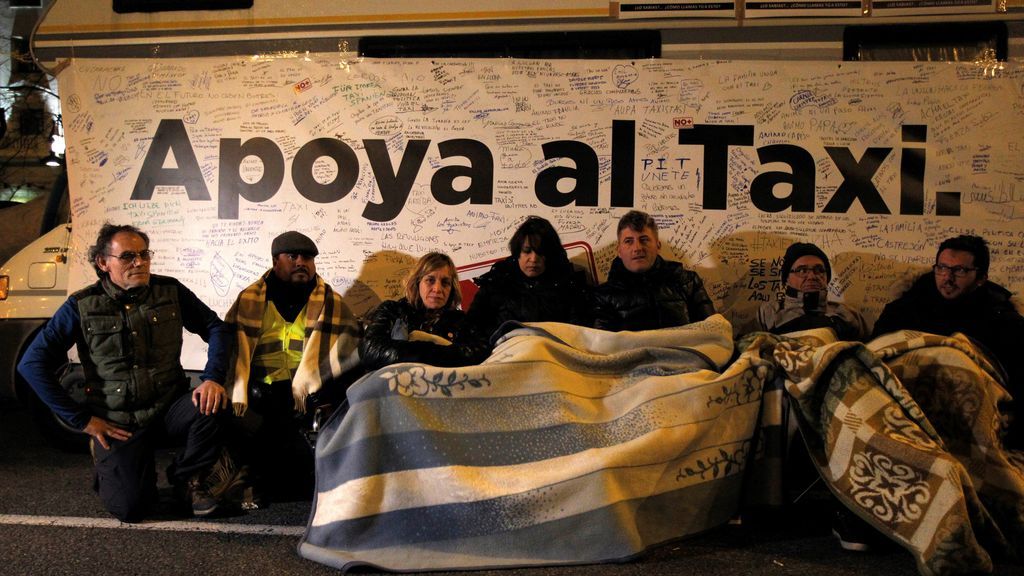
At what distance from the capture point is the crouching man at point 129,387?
12.6ft

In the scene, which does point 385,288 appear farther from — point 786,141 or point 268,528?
point 786,141

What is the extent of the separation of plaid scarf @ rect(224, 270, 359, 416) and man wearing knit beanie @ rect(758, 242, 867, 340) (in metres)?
2.60

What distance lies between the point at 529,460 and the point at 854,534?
1.46 meters

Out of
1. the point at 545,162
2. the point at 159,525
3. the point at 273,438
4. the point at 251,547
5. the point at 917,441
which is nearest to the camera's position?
the point at 917,441

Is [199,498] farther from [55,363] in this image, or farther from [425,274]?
[425,274]

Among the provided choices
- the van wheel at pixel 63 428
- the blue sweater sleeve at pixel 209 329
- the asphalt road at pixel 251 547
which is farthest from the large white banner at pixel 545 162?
the asphalt road at pixel 251 547

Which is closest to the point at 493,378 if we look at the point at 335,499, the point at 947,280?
the point at 335,499

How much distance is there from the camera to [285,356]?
4.56 m

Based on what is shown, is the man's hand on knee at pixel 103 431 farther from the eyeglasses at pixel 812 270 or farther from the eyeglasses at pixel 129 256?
the eyeglasses at pixel 812 270

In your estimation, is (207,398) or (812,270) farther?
(812,270)

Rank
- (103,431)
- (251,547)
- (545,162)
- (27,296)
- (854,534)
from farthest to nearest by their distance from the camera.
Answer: (27,296), (545,162), (103,431), (251,547), (854,534)

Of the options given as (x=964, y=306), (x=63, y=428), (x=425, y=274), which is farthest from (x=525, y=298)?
(x=63, y=428)

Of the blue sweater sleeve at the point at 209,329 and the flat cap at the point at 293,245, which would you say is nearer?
the blue sweater sleeve at the point at 209,329

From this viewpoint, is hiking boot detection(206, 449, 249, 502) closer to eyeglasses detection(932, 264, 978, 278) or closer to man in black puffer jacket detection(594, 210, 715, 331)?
man in black puffer jacket detection(594, 210, 715, 331)
